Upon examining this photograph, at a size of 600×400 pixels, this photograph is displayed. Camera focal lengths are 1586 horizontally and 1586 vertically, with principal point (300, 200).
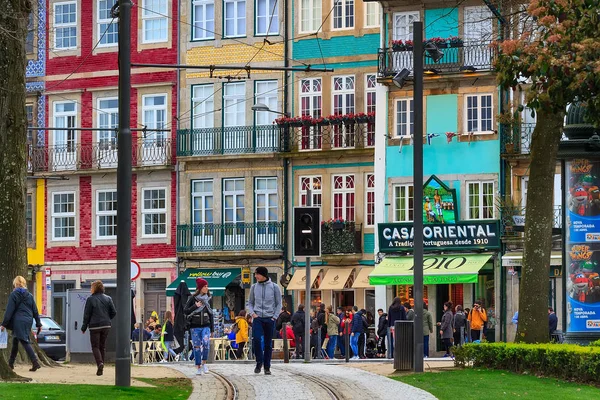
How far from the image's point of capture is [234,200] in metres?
58.4

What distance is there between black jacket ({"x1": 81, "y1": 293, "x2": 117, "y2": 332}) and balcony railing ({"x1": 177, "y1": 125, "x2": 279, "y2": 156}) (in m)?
30.8

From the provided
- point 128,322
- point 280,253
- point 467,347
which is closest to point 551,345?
point 467,347

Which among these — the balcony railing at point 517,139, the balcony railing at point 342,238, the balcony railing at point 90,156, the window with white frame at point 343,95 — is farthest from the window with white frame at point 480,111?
the balcony railing at point 90,156

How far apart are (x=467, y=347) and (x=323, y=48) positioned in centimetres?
2960

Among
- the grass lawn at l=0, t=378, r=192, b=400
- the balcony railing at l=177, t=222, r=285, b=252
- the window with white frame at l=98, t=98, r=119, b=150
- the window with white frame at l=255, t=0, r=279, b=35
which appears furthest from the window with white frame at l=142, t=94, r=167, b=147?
the grass lawn at l=0, t=378, r=192, b=400

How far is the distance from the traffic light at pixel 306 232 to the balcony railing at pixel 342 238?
76.5 ft

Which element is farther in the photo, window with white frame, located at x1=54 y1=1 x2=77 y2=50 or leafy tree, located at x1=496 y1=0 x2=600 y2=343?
window with white frame, located at x1=54 y1=1 x2=77 y2=50

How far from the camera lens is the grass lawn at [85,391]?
20203 mm

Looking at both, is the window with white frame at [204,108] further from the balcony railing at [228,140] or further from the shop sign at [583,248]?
the shop sign at [583,248]

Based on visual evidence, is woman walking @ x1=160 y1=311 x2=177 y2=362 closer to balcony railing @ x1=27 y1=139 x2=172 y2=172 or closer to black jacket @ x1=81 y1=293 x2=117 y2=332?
black jacket @ x1=81 y1=293 x2=117 y2=332

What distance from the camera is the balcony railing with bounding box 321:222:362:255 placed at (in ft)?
181

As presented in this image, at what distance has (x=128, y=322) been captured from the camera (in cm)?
2178

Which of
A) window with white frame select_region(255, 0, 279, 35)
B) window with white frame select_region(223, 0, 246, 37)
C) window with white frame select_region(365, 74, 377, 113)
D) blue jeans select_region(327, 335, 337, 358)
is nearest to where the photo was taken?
blue jeans select_region(327, 335, 337, 358)

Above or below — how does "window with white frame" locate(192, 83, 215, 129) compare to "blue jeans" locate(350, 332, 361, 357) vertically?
above
